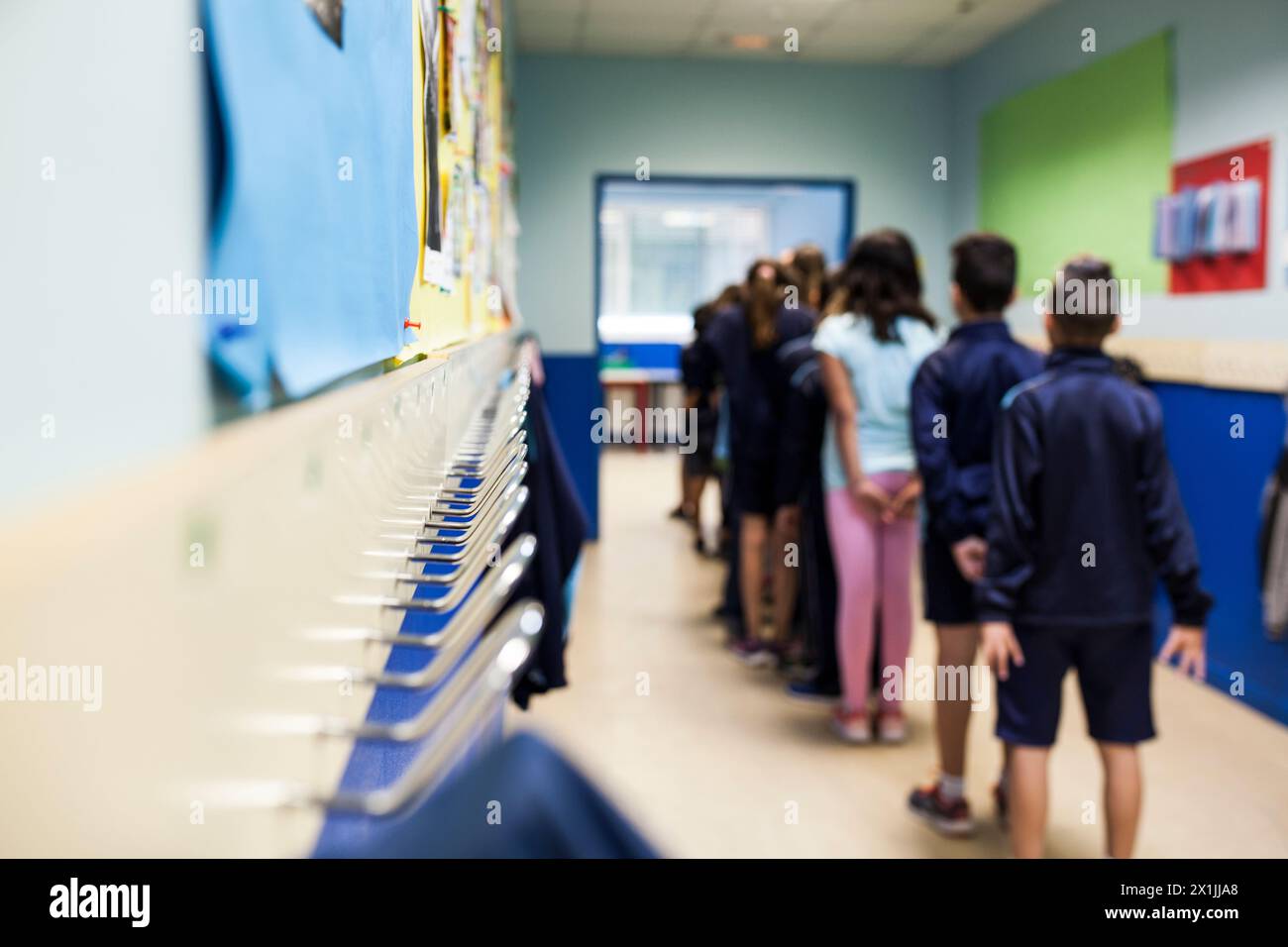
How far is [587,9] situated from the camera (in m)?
5.90

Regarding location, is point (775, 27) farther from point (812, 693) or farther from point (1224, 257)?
point (812, 693)

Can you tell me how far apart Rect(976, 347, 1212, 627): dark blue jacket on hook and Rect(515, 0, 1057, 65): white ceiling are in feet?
13.6

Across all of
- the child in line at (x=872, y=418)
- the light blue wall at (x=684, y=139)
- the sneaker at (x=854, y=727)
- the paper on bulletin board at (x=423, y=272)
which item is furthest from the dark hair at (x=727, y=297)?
the paper on bulletin board at (x=423, y=272)

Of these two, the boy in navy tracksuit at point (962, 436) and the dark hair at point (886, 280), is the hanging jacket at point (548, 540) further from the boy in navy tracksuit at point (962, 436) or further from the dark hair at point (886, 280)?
the dark hair at point (886, 280)

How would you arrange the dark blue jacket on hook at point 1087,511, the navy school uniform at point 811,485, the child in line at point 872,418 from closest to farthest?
the dark blue jacket on hook at point 1087,511, the child in line at point 872,418, the navy school uniform at point 811,485

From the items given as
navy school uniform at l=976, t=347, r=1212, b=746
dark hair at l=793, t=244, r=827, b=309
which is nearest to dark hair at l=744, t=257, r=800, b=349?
dark hair at l=793, t=244, r=827, b=309

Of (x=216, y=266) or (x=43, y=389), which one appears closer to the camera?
(x=43, y=389)

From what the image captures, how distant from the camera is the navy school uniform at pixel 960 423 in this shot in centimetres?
270

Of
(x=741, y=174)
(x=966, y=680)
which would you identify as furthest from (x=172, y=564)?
(x=741, y=174)

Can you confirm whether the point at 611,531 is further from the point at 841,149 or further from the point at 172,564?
the point at 172,564

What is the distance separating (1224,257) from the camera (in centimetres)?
444

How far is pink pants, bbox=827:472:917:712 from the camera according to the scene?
11.3ft

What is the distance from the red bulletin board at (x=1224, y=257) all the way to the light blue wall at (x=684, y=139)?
7.96ft

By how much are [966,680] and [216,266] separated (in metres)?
2.66
